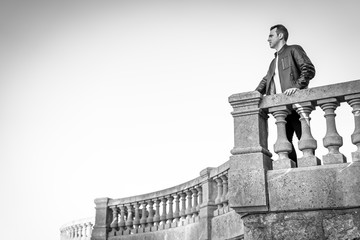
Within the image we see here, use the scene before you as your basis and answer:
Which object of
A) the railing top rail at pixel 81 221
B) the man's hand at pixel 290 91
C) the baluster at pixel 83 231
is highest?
the man's hand at pixel 290 91

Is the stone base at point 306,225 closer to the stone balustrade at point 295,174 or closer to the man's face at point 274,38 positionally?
the stone balustrade at point 295,174

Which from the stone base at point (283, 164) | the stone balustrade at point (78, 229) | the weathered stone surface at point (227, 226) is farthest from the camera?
the stone balustrade at point (78, 229)

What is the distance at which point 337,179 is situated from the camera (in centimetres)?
466

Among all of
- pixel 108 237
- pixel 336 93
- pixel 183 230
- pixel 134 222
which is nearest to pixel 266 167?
pixel 336 93

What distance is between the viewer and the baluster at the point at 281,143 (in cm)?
502

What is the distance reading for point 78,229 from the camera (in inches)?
607

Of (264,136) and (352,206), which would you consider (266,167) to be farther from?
(352,206)

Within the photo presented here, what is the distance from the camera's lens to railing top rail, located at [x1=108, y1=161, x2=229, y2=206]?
25.2 feet

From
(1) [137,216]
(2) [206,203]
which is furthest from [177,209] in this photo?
(2) [206,203]

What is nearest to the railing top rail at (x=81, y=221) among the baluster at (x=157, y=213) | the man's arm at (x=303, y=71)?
the baluster at (x=157, y=213)

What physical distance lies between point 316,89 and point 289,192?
4.07ft

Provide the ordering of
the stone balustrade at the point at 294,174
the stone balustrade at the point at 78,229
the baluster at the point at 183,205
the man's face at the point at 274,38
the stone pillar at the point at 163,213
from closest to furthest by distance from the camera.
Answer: the stone balustrade at the point at 294,174 < the man's face at the point at 274,38 < the baluster at the point at 183,205 < the stone pillar at the point at 163,213 < the stone balustrade at the point at 78,229

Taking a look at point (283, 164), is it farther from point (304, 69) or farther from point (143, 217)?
point (143, 217)

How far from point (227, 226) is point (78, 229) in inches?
386
